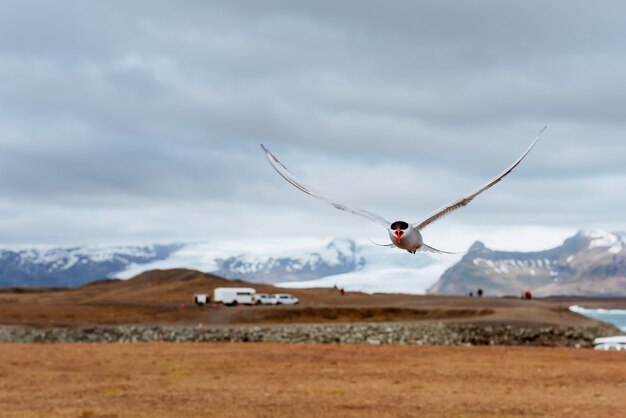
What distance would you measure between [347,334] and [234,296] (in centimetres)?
4813

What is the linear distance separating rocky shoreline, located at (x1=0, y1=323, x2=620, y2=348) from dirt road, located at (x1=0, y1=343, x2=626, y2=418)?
722 centimetres

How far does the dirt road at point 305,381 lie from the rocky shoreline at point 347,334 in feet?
23.7

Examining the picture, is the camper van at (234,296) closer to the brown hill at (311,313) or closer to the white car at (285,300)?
the white car at (285,300)

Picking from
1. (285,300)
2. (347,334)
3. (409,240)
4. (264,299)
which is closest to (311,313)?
(347,334)

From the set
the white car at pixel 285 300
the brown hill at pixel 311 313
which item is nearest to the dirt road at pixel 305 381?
the brown hill at pixel 311 313

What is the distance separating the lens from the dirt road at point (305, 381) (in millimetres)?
41406

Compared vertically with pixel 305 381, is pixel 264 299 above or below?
above

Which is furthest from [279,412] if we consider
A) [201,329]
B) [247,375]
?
[201,329]

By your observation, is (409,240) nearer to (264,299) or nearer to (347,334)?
(347,334)

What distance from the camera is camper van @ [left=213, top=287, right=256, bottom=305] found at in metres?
134

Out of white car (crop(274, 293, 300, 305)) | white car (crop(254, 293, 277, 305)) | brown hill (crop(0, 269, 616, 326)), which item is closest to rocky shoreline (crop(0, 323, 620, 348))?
brown hill (crop(0, 269, 616, 326))

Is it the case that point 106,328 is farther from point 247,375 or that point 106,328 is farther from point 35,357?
point 247,375

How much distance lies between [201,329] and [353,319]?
67.1 feet

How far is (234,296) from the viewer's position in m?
135
